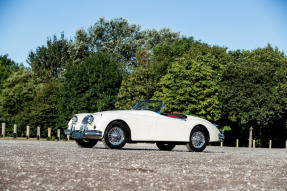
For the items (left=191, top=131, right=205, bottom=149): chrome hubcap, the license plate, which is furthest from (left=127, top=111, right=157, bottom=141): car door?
(left=191, top=131, right=205, bottom=149): chrome hubcap

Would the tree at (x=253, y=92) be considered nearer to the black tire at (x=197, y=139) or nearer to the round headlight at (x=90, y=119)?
the black tire at (x=197, y=139)

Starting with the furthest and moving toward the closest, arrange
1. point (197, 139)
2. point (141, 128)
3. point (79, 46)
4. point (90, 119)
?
point (79, 46) < point (197, 139) < point (141, 128) < point (90, 119)

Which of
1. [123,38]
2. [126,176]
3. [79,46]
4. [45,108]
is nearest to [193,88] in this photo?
[79,46]

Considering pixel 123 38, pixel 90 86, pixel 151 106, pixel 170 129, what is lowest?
pixel 170 129

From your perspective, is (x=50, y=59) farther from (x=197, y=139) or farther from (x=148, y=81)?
(x=197, y=139)

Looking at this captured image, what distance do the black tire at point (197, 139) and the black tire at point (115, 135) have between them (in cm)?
261

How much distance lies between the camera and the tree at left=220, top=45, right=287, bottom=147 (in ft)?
134

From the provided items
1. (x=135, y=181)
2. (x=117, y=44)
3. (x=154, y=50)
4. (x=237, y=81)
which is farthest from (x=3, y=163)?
(x=117, y=44)

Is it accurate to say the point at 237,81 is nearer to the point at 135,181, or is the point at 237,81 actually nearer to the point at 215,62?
the point at 215,62

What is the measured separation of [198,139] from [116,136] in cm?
327

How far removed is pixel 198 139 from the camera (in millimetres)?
13781

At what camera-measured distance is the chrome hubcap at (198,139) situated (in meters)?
13.7

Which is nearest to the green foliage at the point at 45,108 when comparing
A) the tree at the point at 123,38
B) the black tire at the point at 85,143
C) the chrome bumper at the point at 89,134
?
the tree at the point at 123,38

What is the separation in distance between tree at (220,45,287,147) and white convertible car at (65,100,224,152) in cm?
2838
